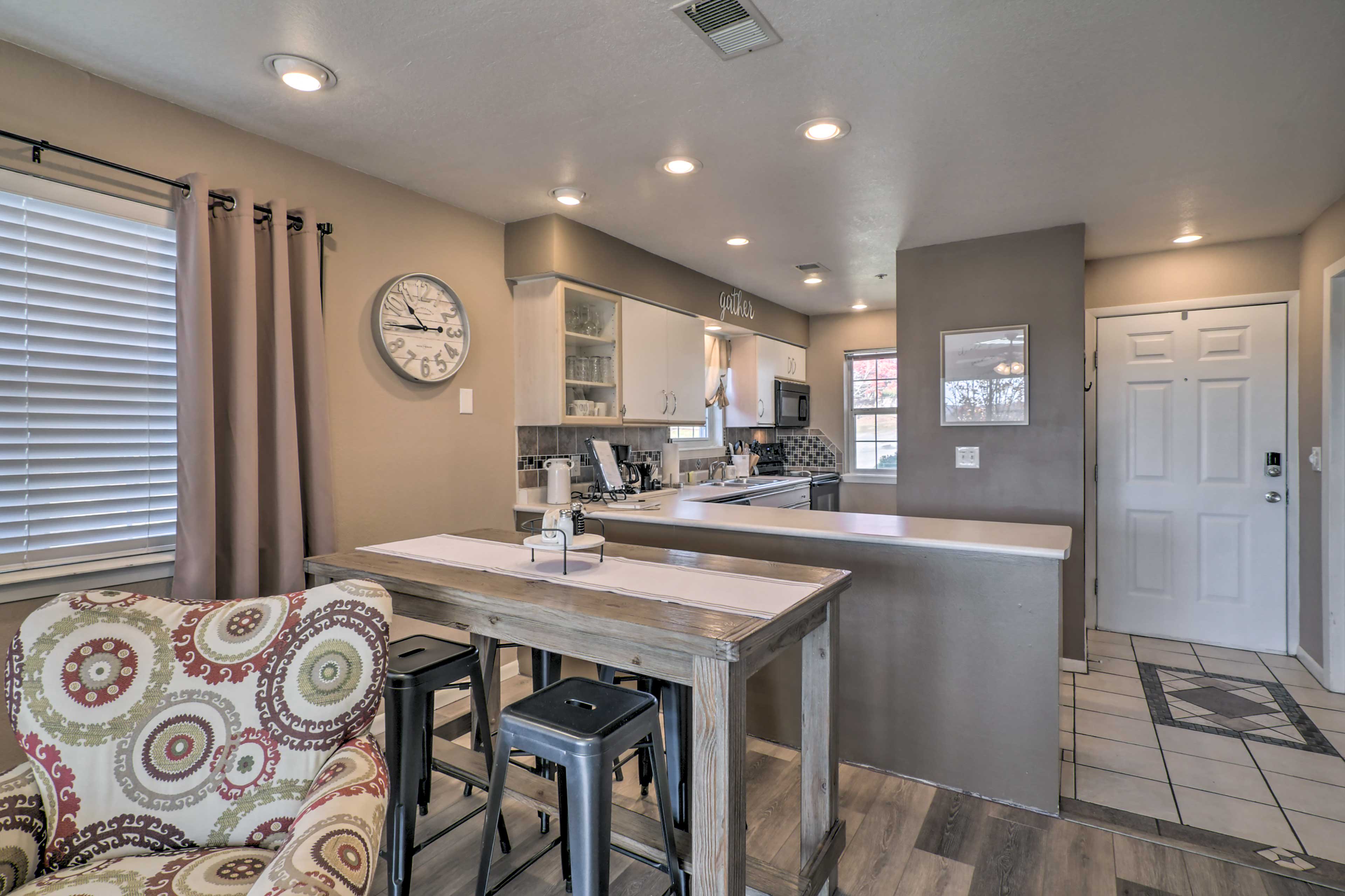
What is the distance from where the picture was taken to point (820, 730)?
1.75m

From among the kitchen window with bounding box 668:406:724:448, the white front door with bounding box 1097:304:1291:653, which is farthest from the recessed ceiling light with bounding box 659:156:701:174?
the white front door with bounding box 1097:304:1291:653

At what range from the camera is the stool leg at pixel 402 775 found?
171 centimetres

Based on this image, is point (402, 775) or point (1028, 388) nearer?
point (402, 775)

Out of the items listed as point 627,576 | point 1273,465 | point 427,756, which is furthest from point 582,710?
point 1273,465

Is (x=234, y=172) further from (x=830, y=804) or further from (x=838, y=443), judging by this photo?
(x=838, y=443)

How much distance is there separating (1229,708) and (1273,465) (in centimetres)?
150

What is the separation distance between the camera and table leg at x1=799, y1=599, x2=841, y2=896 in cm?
173

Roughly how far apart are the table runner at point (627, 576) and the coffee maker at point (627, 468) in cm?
174

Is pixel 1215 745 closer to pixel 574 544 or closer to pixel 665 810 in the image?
pixel 665 810

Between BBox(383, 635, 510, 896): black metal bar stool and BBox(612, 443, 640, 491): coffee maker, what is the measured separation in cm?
211

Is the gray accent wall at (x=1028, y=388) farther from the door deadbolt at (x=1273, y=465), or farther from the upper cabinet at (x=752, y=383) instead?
the upper cabinet at (x=752, y=383)

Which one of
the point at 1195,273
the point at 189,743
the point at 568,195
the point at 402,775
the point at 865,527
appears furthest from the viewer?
the point at 1195,273

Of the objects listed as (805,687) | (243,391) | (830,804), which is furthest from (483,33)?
(830,804)

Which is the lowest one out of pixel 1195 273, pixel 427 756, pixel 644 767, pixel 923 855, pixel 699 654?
pixel 923 855
